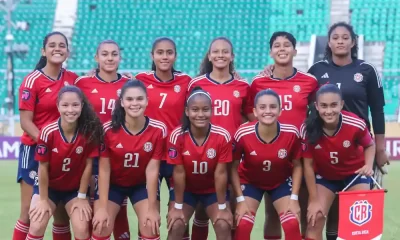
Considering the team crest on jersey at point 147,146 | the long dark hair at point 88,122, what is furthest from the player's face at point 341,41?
the long dark hair at point 88,122

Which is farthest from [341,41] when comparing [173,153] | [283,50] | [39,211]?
[39,211]

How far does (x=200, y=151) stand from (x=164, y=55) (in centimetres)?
74

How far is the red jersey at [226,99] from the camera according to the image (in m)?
4.45

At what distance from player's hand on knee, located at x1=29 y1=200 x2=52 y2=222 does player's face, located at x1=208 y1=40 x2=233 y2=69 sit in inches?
57.3

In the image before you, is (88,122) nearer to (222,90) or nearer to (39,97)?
(39,97)

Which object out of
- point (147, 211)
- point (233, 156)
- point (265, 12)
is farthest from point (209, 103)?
point (265, 12)

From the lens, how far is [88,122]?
4.12 m

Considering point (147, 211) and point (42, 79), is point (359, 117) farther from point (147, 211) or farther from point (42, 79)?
point (42, 79)

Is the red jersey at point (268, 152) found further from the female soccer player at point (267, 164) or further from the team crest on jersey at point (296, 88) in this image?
the team crest on jersey at point (296, 88)

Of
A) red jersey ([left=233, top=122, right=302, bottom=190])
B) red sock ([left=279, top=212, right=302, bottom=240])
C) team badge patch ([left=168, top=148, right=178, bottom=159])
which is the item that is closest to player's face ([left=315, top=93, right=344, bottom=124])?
red jersey ([left=233, top=122, right=302, bottom=190])

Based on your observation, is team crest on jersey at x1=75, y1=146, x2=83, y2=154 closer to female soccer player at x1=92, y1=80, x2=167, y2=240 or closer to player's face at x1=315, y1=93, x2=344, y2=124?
female soccer player at x1=92, y1=80, x2=167, y2=240

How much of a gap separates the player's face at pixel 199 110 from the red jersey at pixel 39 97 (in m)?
0.92

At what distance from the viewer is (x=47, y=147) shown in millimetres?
4109

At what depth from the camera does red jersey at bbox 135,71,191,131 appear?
14.8ft
